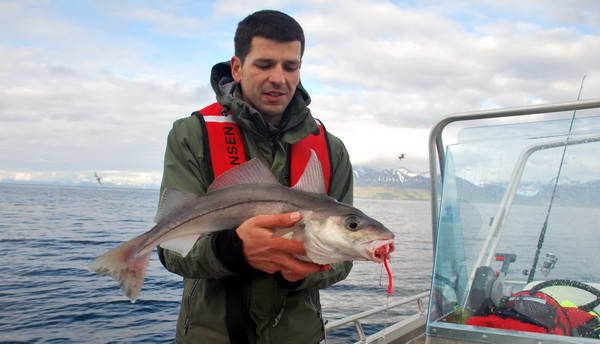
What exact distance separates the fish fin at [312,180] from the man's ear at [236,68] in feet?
3.75

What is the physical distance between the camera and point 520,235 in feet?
12.9

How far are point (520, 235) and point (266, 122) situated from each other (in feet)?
8.04

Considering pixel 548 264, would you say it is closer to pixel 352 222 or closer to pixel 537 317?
pixel 537 317

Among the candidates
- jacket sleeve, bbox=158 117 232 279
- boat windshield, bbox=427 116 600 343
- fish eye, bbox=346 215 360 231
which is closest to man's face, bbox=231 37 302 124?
jacket sleeve, bbox=158 117 232 279

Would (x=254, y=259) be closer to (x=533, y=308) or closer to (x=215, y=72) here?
(x=215, y=72)

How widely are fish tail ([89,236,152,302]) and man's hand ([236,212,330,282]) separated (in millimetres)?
662

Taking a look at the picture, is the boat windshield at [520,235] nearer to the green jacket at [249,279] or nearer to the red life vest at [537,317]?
the red life vest at [537,317]

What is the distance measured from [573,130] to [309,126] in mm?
2195

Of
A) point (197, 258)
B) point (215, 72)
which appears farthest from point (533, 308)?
point (215, 72)

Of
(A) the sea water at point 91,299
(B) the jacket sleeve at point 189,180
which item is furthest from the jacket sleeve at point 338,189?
(A) the sea water at point 91,299

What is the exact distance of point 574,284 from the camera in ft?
11.8

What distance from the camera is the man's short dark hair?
319 centimetres

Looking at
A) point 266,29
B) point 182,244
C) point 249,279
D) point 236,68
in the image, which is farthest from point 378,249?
point 236,68

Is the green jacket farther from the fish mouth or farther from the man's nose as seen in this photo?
the fish mouth
